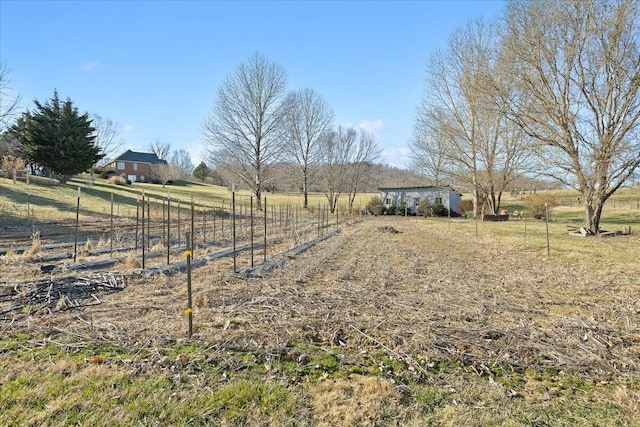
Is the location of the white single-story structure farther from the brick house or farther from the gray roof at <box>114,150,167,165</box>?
the gray roof at <box>114,150,167,165</box>

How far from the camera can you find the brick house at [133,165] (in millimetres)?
57438

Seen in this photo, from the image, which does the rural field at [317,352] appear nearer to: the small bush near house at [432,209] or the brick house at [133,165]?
the small bush near house at [432,209]

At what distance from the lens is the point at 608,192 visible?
49.2 feet

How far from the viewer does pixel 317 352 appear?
362cm

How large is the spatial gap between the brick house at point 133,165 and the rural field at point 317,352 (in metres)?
57.3

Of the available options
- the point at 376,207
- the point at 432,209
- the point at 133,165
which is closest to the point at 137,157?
the point at 133,165

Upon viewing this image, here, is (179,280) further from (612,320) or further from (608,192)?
(608,192)

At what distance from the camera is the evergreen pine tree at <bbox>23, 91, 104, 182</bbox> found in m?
26.9

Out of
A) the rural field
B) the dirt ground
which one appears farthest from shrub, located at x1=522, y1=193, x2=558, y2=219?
the rural field

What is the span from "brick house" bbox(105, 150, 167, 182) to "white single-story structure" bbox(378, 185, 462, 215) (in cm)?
3991

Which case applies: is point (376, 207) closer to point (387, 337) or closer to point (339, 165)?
point (339, 165)

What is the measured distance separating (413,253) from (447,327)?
6.48m

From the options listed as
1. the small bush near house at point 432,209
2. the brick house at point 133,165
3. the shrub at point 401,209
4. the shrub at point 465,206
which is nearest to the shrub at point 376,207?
the shrub at point 401,209

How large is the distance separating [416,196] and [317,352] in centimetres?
3723
